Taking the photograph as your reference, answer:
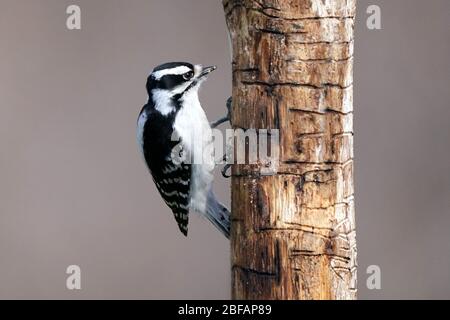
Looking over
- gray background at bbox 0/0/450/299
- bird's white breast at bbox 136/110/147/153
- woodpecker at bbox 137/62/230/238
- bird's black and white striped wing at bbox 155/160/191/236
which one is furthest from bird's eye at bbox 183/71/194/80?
gray background at bbox 0/0/450/299

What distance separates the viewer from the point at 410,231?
7.98 meters

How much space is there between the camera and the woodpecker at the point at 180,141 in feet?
17.2

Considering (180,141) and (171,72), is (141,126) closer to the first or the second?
(180,141)

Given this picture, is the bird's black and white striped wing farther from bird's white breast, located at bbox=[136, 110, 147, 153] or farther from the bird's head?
the bird's head

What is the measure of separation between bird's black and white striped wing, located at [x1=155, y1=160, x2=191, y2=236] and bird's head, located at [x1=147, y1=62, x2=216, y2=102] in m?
0.46

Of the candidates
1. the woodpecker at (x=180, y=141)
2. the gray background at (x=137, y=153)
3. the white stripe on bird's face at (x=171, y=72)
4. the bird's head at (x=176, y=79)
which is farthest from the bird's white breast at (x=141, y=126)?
the gray background at (x=137, y=153)

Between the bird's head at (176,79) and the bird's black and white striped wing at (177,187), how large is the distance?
0.46m

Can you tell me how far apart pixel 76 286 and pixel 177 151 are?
8.47 feet

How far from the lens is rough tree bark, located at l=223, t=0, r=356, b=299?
13.8ft

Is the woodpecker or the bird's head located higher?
the bird's head

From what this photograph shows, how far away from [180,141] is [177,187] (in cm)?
38

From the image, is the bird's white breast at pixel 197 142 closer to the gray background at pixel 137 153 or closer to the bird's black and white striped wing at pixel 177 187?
the bird's black and white striped wing at pixel 177 187

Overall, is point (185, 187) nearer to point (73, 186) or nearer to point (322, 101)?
point (322, 101)
